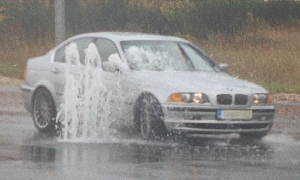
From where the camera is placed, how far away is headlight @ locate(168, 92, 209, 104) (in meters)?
12.7

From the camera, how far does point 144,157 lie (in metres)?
11.5

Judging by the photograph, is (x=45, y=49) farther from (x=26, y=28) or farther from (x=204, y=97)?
(x=204, y=97)

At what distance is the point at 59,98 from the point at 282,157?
3793 mm

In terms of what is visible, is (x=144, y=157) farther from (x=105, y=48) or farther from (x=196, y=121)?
(x=105, y=48)

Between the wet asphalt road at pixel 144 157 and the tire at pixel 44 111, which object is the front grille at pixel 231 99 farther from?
the tire at pixel 44 111

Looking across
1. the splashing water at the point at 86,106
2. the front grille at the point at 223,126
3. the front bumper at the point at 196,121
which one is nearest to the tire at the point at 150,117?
the front bumper at the point at 196,121

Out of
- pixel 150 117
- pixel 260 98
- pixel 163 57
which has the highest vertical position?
pixel 163 57

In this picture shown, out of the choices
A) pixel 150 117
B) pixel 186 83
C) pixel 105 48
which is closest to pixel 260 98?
pixel 186 83

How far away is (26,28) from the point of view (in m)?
35.0

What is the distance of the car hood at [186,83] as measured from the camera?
1282 cm

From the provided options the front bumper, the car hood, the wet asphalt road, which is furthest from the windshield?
the front bumper

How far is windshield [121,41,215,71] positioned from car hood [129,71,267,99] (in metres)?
0.35

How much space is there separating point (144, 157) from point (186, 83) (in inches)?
70.0

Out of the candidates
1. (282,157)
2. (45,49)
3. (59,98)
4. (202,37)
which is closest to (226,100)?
(282,157)
